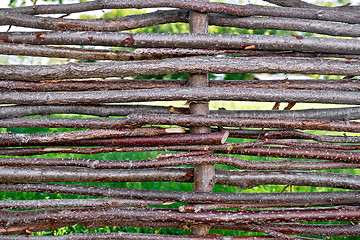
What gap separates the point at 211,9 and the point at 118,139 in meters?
0.72

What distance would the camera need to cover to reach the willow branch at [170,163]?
1408 millimetres

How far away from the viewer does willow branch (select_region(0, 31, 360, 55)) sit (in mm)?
1391

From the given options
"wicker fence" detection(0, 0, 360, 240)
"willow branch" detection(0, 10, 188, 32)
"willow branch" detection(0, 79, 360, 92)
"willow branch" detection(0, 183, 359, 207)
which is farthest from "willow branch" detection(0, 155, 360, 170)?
"willow branch" detection(0, 10, 188, 32)

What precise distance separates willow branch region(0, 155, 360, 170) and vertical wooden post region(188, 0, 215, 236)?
70mm

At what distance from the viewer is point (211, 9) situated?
136cm

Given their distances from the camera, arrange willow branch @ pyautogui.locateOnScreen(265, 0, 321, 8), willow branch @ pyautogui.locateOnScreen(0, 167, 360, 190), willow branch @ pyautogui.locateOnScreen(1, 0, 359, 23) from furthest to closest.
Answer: willow branch @ pyautogui.locateOnScreen(265, 0, 321, 8)
willow branch @ pyautogui.locateOnScreen(0, 167, 360, 190)
willow branch @ pyautogui.locateOnScreen(1, 0, 359, 23)

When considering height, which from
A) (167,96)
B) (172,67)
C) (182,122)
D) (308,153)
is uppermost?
(172,67)

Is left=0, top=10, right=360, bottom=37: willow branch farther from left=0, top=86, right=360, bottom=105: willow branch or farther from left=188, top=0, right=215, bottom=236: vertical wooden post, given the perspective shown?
left=0, top=86, right=360, bottom=105: willow branch

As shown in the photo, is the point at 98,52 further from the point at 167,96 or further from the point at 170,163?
the point at 170,163

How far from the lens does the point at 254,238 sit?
145 centimetres

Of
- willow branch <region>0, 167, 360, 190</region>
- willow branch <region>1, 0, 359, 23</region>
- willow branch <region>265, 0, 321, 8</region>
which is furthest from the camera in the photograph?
willow branch <region>265, 0, 321, 8</region>

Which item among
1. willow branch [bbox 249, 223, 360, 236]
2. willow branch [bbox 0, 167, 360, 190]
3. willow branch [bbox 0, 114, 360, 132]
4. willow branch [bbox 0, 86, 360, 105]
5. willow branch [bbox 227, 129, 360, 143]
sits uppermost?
willow branch [bbox 0, 86, 360, 105]

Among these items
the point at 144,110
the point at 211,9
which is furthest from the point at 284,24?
the point at 144,110

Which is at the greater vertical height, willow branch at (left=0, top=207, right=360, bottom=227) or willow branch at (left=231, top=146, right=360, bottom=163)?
willow branch at (left=231, top=146, right=360, bottom=163)
